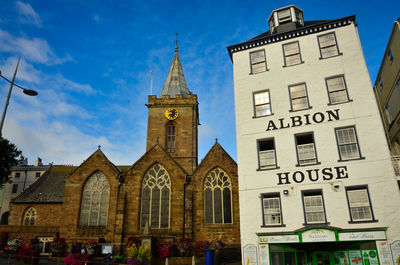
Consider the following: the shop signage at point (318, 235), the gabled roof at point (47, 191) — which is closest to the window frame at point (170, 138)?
the gabled roof at point (47, 191)

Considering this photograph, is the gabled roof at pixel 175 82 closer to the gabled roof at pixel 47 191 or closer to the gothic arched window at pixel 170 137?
the gothic arched window at pixel 170 137

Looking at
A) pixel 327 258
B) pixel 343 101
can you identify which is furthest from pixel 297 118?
pixel 327 258

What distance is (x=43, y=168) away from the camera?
58656 mm

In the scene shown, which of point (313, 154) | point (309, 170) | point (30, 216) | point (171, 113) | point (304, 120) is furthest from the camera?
point (171, 113)

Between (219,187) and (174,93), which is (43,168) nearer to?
(174,93)

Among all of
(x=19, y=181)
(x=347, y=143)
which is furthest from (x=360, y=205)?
(x=19, y=181)

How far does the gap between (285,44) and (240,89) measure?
14.1ft

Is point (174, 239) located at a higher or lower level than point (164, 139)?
lower

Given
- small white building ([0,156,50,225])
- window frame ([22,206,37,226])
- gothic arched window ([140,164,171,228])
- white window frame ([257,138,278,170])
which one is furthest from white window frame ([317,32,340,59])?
small white building ([0,156,50,225])

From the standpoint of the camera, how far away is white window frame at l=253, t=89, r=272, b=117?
19.6 metres

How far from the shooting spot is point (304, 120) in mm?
18453

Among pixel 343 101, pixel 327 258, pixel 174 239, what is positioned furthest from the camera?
pixel 174 239

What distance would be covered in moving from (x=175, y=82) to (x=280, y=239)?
31.4 metres

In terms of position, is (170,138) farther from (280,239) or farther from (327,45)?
(280,239)
